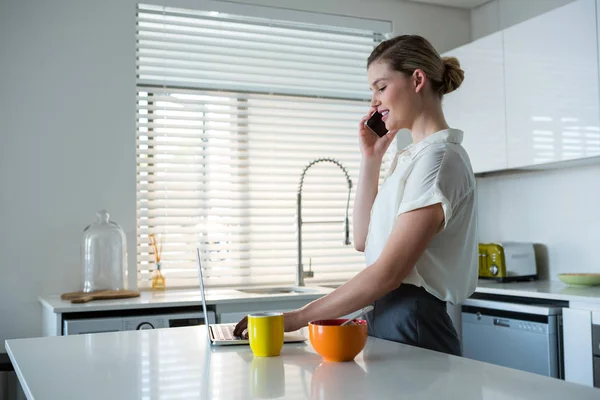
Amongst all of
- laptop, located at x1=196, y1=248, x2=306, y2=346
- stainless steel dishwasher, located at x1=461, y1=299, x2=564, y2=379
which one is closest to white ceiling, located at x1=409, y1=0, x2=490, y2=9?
stainless steel dishwasher, located at x1=461, y1=299, x2=564, y2=379

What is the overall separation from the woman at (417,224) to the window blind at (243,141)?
6.47 ft

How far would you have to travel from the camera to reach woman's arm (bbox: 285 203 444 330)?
1499mm

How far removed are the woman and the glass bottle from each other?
1.80 meters

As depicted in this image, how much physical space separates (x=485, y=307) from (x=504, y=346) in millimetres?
219

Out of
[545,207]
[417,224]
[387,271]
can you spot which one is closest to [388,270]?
[387,271]

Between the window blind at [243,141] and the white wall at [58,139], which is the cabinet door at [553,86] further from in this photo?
the white wall at [58,139]

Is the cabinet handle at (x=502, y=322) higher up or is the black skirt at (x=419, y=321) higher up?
the black skirt at (x=419, y=321)

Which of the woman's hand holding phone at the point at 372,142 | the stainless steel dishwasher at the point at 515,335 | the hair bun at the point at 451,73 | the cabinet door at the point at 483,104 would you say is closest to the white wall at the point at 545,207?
the cabinet door at the point at 483,104

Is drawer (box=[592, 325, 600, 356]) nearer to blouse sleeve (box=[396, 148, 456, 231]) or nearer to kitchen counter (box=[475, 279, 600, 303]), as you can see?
kitchen counter (box=[475, 279, 600, 303])

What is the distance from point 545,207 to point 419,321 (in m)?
2.32

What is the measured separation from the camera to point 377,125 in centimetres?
206

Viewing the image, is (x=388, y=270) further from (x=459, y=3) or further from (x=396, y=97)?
(x=459, y=3)

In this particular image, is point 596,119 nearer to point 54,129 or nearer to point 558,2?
point 558,2

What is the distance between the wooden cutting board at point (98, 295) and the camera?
2.85 meters
